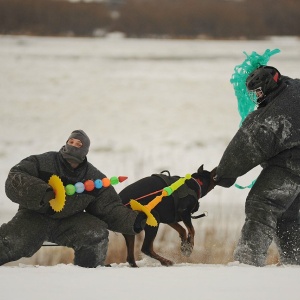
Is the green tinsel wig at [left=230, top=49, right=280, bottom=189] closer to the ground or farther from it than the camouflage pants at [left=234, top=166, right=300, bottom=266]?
farther from it

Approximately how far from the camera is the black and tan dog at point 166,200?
5008mm

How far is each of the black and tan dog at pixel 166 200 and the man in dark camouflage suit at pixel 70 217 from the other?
1.03ft

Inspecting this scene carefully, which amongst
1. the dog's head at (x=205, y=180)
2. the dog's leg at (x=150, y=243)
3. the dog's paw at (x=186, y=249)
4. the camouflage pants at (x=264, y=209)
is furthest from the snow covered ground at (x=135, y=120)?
the dog's head at (x=205, y=180)

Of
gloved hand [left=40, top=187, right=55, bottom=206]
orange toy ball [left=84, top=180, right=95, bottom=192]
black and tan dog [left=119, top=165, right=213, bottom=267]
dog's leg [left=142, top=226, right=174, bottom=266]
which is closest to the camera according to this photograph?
gloved hand [left=40, top=187, right=55, bottom=206]

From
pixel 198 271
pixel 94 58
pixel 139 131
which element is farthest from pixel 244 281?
pixel 94 58

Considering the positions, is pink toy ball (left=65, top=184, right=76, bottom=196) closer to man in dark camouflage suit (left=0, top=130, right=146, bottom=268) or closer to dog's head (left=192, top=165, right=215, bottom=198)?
man in dark camouflage suit (left=0, top=130, right=146, bottom=268)

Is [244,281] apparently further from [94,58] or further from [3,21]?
[3,21]

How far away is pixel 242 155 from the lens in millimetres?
4906

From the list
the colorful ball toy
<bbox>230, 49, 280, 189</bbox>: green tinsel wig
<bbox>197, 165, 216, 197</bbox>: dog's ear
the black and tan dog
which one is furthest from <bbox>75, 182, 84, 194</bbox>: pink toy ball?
<bbox>230, 49, 280, 189</bbox>: green tinsel wig

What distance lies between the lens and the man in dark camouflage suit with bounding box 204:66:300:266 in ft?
15.7

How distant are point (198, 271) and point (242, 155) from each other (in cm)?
141

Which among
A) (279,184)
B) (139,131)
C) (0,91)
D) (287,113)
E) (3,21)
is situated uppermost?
(3,21)

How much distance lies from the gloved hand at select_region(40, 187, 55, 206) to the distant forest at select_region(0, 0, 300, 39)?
15339 millimetres

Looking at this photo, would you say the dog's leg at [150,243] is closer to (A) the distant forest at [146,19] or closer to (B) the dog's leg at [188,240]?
(B) the dog's leg at [188,240]
